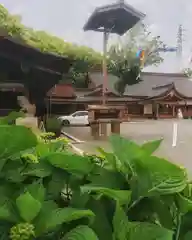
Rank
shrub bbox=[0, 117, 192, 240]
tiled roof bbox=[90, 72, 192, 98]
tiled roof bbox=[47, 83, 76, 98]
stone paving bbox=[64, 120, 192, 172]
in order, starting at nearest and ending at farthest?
shrub bbox=[0, 117, 192, 240] → stone paving bbox=[64, 120, 192, 172] → tiled roof bbox=[47, 83, 76, 98] → tiled roof bbox=[90, 72, 192, 98]

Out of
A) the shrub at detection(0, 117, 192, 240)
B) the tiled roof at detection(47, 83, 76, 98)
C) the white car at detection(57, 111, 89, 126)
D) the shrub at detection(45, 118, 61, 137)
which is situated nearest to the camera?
the shrub at detection(0, 117, 192, 240)

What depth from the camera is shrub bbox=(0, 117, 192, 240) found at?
11.1 inches

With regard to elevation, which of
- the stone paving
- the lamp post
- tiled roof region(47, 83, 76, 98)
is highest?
the lamp post

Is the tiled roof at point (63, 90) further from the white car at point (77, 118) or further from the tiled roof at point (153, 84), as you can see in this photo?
the tiled roof at point (153, 84)

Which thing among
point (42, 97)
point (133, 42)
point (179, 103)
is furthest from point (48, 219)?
point (179, 103)

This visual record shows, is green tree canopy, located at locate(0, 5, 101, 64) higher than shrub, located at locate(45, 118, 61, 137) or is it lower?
higher

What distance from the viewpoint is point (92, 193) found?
317 millimetres

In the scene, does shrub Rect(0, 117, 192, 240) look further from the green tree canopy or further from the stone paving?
the green tree canopy

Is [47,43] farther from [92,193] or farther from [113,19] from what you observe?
[92,193]

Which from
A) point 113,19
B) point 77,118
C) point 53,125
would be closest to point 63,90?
point 77,118

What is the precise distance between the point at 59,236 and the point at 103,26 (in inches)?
233

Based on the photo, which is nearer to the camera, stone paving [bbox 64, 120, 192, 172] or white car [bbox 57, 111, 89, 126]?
stone paving [bbox 64, 120, 192, 172]

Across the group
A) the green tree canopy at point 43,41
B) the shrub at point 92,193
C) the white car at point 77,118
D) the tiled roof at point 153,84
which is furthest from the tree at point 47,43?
the tiled roof at point 153,84

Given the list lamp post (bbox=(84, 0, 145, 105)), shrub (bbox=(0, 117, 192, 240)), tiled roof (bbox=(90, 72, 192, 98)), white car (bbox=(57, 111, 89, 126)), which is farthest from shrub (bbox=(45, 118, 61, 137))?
tiled roof (bbox=(90, 72, 192, 98))
